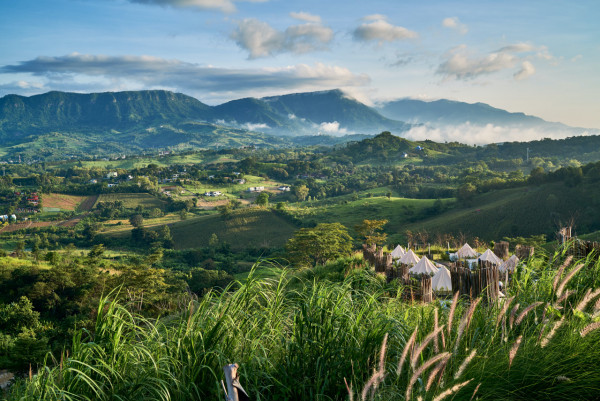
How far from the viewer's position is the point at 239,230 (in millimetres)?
63031

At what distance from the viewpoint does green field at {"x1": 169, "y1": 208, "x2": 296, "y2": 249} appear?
59188 millimetres

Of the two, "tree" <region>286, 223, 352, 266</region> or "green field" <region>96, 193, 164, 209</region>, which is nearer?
"tree" <region>286, 223, 352, 266</region>

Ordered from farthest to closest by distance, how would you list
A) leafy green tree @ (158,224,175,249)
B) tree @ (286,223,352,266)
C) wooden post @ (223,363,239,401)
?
1. leafy green tree @ (158,224,175,249)
2. tree @ (286,223,352,266)
3. wooden post @ (223,363,239,401)

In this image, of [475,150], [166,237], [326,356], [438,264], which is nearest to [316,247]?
[438,264]

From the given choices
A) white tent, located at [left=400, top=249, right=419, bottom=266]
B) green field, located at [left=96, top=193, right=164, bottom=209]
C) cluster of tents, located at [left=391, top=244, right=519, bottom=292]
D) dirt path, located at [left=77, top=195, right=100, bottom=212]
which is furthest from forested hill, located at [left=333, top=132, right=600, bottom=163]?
white tent, located at [left=400, top=249, right=419, bottom=266]

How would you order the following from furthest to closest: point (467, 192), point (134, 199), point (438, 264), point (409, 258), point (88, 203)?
1. point (134, 199)
2. point (88, 203)
3. point (467, 192)
4. point (409, 258)
5. point (438, 264)

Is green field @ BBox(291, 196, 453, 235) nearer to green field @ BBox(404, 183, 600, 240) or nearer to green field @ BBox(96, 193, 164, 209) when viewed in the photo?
green field @ BBox(404, 183, 600, 240)

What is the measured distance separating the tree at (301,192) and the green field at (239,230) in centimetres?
2150

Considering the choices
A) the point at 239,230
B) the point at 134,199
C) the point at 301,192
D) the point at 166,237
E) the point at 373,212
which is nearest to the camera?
the point at 166,237

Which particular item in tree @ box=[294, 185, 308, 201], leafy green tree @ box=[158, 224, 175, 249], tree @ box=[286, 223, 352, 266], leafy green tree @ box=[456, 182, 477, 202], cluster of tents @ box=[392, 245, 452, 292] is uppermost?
cluster of tents @ box=[392, 245, 452, 292]

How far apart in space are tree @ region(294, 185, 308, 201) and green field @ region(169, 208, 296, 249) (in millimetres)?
21500

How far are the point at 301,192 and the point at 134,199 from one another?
35010 mm

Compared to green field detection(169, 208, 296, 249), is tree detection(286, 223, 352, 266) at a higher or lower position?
higher

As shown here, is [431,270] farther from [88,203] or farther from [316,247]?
[88,203]
